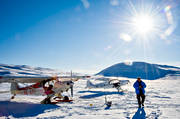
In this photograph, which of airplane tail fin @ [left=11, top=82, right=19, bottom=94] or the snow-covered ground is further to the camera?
airplane tail fin @ [left=11, top=82, right=19, bottom=94]

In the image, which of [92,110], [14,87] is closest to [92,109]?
[92,110]

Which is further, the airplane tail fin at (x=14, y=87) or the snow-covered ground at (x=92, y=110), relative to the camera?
the airplane tail fin at (x=14, y=87)

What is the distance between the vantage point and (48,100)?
34.3ft

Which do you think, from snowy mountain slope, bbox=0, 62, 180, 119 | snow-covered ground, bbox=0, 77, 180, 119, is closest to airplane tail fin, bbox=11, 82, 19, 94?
snowy mountain slope, bbox=0, 62, 180, 119

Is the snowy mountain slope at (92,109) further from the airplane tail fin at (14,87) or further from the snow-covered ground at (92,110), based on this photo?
the airplane tail fin at (14,87)

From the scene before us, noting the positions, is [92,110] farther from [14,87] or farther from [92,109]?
[14,87]

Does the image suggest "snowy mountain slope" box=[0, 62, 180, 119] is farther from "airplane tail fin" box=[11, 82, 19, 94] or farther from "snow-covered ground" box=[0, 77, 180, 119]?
"airplane tail fin" box=[11, 82, 19, 94]

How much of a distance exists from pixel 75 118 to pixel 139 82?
4412mm

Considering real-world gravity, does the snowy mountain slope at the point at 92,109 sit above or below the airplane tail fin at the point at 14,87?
below

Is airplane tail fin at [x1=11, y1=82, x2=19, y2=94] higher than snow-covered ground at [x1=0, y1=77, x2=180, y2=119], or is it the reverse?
airplane tail fin at [x1=11, y1=82, x2=19, y2=94]

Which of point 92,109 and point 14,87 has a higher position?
point 14,87

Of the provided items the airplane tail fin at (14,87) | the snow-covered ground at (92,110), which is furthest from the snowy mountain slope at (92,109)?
the airplane tail fin at (14,87)

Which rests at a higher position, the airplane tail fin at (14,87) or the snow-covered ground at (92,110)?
the airplane tail fin at (14,87)

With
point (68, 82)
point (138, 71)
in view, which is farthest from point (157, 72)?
point (68, 82)
